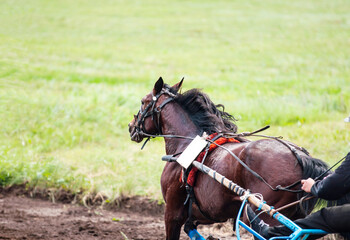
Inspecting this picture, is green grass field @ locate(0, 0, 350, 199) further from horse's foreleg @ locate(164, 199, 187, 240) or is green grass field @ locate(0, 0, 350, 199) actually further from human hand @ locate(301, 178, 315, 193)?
human hand @ locate(301, 178, 315, 193)

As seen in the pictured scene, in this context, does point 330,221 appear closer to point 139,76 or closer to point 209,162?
point 209,162

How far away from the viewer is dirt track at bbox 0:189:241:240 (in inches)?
268

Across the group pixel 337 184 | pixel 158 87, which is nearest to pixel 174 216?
pixel 158 87

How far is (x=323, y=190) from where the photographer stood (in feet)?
11.9

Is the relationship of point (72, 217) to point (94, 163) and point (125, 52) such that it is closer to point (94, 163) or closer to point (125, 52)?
point (94, 163)

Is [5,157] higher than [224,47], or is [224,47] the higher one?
[224,47]

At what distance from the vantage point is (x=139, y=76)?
1786cm

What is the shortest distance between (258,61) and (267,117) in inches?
379

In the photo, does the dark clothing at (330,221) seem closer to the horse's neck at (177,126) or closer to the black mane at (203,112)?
the black mane at (203,112)

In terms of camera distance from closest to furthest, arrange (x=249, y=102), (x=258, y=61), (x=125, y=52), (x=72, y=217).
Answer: (x=72, y=217) → (x=249, y=102) → (x=258, y=61) → (x=125, y=52)

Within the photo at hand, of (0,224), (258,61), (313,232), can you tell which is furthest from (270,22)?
(313,232)

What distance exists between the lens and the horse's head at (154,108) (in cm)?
578

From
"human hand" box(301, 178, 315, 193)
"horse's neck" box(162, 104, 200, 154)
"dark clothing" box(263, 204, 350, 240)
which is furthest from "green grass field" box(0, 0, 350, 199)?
"dark clothing" box(263, 204, 350, 240)

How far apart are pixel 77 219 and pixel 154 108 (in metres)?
2.79
